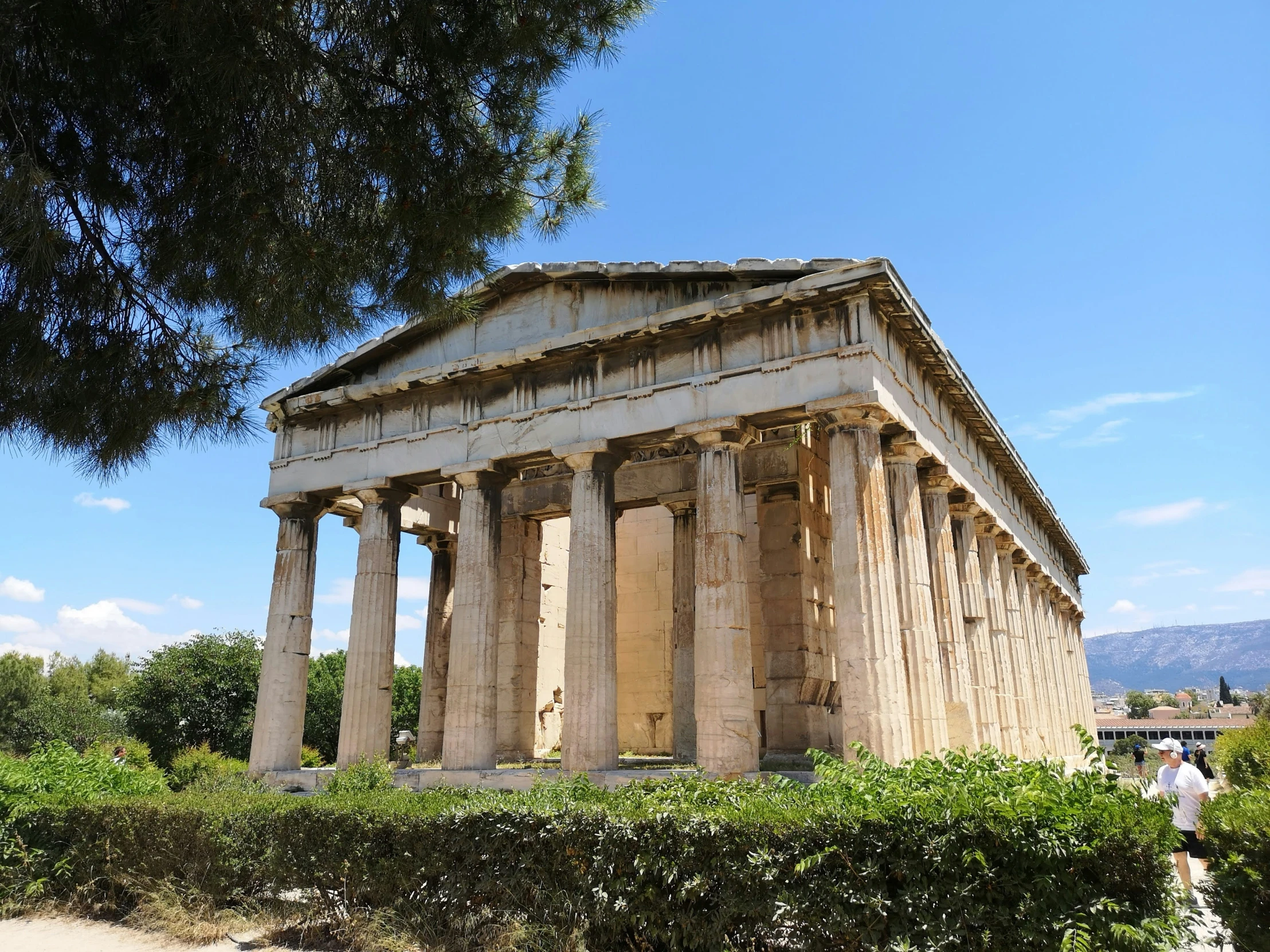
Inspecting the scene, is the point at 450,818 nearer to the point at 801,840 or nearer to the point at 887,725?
the point at 801,840

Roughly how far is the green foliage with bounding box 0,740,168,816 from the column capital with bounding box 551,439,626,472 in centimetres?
794

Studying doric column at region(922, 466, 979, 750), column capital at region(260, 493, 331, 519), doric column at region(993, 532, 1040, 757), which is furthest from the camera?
doric column at region(993, 532, 1040, 757)

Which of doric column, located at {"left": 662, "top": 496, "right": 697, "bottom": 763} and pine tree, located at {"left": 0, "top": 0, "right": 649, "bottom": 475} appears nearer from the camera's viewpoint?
pine tree, located at {"left": 0, "top": 0, "right": 649, "bottom": 475}

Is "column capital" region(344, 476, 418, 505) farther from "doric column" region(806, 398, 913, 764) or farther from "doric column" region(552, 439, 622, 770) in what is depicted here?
"doric column" region(806, 398, 913, 764)

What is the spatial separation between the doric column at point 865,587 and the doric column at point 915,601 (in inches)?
12.6

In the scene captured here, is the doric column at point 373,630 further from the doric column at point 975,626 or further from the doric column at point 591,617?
the doric column at point 975,626

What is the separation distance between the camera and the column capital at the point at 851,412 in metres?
13.7

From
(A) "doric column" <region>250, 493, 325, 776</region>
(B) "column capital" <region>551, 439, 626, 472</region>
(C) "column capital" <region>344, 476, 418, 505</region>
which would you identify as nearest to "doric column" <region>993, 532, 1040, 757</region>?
(B) "column capital" <region>551, 439, 626, 472</region>

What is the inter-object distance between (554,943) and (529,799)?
1480 millimetres

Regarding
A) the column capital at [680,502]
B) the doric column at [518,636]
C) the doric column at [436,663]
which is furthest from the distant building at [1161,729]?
the doric column at [436,663]

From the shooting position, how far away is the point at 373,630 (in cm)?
1775

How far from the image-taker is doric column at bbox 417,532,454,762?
2103 cm

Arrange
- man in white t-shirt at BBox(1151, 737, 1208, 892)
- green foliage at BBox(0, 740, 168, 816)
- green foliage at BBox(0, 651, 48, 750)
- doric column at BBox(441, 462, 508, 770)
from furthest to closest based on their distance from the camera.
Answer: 1. green foliage at BBox(0, 651, 48, 750)
2. doric column at BBox(441, 462, 508, 770)
3. green foliage at BBox(0, 740, 168, 816)
4. man in white t-shirt at BBox(1151, 737, 1208, 892)

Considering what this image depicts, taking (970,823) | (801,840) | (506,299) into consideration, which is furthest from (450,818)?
(506,299)
